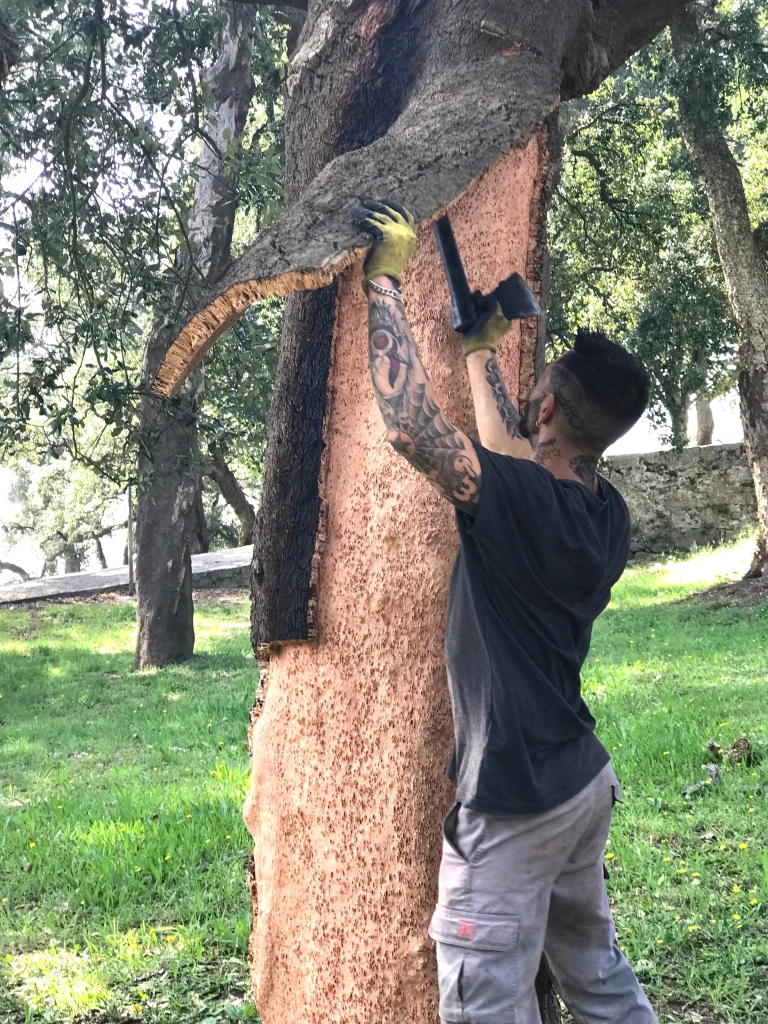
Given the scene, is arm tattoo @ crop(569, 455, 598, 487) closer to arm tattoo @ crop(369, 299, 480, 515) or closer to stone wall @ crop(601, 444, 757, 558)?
arm tattoo @ crop(369, 299, 480, 515)

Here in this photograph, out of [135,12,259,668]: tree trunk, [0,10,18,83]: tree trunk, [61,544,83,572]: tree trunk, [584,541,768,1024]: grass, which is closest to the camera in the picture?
[584,541,768,1024]: grass

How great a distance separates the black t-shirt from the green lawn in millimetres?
1655

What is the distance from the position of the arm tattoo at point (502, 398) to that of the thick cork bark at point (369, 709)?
0.25 feet

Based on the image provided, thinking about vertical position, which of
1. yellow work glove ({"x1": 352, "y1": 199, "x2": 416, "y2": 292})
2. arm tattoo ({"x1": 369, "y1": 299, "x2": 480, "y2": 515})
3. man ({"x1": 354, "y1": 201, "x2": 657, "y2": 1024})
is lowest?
man ({"x1": 354, "y1": 201, "x2": 657, "y2": 1024})

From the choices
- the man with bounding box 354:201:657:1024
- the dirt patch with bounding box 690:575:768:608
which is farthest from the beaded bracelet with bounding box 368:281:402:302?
the dirt patch with bounding box 690:575:768:608

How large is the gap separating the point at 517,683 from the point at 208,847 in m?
3.05

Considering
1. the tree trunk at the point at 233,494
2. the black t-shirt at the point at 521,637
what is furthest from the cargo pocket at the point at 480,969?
the tree trunk at the point at 233,494

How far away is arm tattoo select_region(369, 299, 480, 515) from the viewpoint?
2.04 m

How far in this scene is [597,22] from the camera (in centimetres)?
314

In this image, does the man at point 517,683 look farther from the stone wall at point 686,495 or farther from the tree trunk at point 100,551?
the tree trunk at point 100,551

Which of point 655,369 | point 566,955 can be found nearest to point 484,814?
point 566,955

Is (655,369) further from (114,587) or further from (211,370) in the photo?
(114,587)

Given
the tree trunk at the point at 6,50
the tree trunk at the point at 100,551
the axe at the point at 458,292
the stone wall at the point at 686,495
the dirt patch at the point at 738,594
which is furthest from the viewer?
the tree trunk at the point at 100,551

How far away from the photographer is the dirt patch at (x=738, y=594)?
35.0 ft
